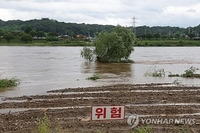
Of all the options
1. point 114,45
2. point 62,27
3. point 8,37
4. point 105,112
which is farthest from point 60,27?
point 105,112

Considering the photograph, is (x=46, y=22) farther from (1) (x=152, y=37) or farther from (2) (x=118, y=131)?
(2) (x=118, y=131)

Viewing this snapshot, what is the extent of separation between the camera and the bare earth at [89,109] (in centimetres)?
850

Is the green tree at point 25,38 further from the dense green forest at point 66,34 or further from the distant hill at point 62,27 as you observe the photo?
the distant hill at point 62,27

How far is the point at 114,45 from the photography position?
41531mm

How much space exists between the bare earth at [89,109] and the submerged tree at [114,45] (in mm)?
25110

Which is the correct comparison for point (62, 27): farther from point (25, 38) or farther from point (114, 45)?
point (114, 45)

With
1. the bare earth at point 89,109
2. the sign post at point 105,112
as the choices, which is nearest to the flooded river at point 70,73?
the bare earth at point 89,109

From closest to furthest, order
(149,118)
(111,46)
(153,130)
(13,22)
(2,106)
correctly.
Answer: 1. (153,130)
2. (149,118)
3. (2,106)
4. (111,46)
5. (13,22)

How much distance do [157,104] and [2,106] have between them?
6.33 m

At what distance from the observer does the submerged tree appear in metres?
41.7

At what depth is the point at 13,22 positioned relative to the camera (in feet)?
616

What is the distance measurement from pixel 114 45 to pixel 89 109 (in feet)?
101

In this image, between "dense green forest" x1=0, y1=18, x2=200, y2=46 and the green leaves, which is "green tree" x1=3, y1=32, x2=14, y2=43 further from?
the green leaves

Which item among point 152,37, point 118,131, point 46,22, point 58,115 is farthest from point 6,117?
point 46,22
